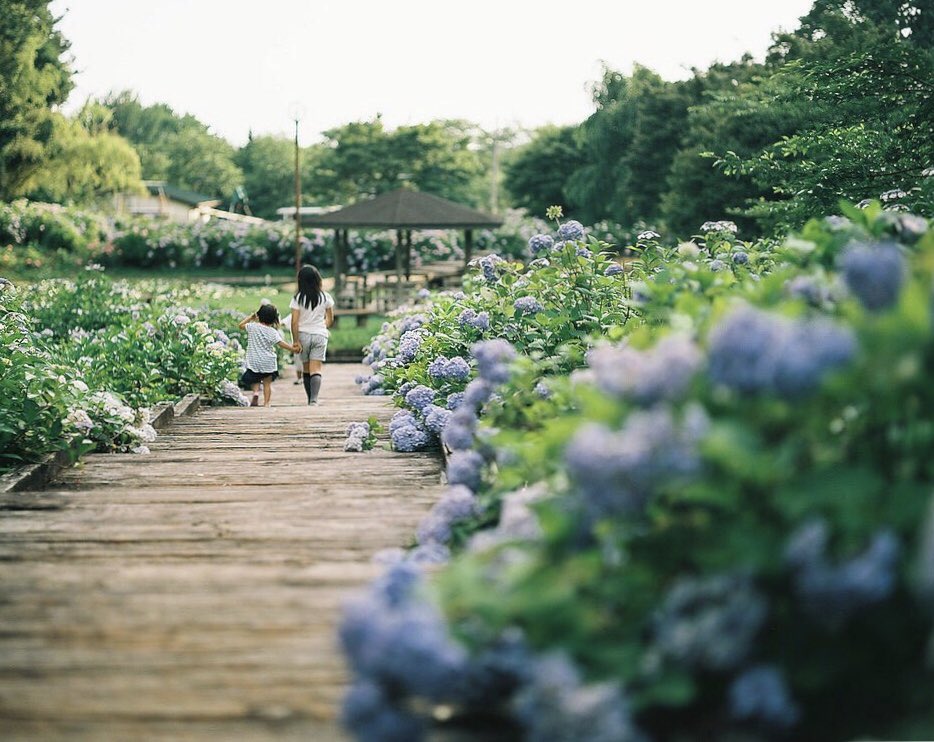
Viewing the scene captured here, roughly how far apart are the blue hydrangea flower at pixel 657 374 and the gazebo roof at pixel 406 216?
17.7 m

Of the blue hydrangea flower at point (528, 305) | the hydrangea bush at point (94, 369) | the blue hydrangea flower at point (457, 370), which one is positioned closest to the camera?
the hydrangea bush at point (94, 369)

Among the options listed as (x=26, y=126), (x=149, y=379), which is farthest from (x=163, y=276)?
(x=149, y=379)

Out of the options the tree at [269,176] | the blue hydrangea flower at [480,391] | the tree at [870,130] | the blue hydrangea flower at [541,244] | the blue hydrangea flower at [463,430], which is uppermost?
the tree at [269,176]

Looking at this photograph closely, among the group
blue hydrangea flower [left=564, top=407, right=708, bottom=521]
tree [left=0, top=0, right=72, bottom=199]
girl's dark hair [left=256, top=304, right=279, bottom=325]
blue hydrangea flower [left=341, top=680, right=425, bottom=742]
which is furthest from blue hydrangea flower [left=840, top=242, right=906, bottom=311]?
tree [left=0, top=0, right=72, bottom=199]

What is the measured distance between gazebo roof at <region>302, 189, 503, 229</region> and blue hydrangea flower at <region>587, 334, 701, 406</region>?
1772 centimetres

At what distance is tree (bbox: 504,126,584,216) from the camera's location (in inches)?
1726

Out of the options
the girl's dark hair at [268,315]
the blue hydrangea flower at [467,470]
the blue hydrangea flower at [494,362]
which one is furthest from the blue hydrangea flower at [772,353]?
the girl's dark hair at [268,315]

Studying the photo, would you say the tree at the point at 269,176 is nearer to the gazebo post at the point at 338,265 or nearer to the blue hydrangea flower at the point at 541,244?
the gazebo post at the point at 338,265

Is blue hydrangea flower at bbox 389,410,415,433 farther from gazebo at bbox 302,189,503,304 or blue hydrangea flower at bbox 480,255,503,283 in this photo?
gazebo at bbox 302,189,503,304

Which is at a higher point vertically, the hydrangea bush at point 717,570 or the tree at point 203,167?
the tree at point 203,167

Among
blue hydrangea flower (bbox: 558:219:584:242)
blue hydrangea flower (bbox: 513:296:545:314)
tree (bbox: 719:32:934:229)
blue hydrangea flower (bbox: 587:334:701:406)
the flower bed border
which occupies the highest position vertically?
tree (bbox: 719:32:934:229)

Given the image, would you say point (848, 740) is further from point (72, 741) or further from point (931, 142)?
point (931, 142)

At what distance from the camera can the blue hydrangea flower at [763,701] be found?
1.81m

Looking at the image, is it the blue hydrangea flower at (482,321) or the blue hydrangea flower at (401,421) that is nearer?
the blue hydrangea flower at (401,421)
